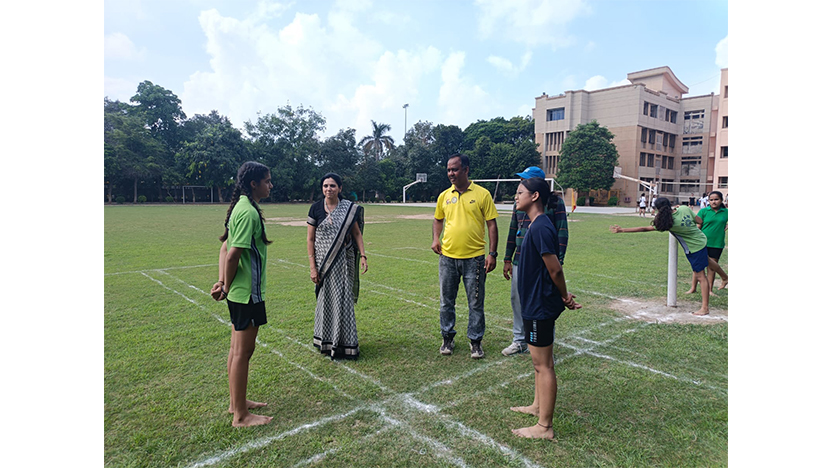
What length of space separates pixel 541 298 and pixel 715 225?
19.1ft

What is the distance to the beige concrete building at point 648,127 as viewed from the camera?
52.3 meters

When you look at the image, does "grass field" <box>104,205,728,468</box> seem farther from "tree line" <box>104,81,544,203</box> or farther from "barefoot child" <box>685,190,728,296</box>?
"tree line" <box>104,81,544,203</box>

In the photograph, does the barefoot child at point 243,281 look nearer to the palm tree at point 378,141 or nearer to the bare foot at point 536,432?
the bare foot at point 536,432

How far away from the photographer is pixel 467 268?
471 centimetres

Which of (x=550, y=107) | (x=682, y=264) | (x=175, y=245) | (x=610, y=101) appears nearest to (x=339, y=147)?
(x=550, y=107)

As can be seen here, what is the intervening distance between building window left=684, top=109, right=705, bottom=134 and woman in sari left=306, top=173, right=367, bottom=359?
61.8 metres

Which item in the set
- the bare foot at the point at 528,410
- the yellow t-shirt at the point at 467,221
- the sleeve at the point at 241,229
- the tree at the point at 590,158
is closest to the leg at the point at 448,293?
the yellow t-shirt at the point at 467,221

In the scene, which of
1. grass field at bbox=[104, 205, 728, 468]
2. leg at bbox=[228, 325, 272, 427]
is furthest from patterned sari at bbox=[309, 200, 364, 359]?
leg at bbox=[228, 325, 272, 427]

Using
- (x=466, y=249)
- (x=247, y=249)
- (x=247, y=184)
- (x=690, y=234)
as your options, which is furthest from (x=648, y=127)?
(x=247, y=249)

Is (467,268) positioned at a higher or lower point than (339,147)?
lower

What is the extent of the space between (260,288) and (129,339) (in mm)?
2859

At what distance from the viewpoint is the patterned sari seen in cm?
466

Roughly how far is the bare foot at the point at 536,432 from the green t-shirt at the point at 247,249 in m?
2.06

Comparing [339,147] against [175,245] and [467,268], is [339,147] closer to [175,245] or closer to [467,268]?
[175,245]
